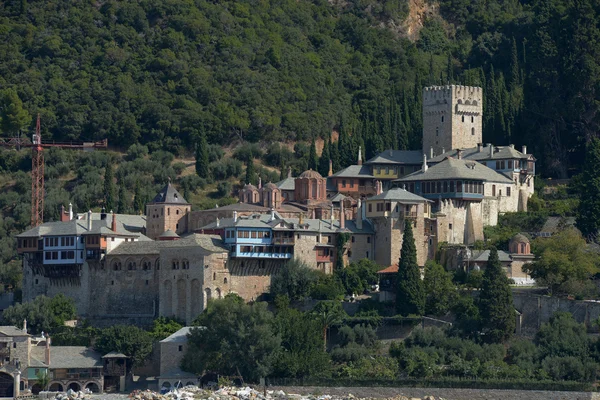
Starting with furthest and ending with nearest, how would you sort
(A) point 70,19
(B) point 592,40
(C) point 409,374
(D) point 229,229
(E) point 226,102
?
1. (A) point 70,19
2. (E) point 226,102
3. (B) point 592,40
4. (D) point 229,229
5. (C) point 409,374

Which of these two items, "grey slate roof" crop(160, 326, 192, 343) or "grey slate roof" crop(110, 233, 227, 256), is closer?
"grey slate roof" crop(160, 326, 192, 343)

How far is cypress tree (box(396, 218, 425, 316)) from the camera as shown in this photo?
91812mm

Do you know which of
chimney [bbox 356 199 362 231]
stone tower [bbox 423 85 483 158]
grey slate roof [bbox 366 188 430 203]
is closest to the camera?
grey slate roof [bbox 366 188 430 203]

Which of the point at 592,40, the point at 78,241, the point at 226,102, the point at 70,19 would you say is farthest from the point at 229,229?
the point at 70,19

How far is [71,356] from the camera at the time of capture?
9375cm

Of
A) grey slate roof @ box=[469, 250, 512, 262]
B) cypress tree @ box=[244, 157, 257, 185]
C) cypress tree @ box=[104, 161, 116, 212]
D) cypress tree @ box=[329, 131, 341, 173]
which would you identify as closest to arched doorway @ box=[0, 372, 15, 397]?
cypress tree @ box=[104, 161, 116, 212]

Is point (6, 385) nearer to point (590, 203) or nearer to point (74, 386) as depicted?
point (74, 386)

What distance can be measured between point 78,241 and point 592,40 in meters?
33.4

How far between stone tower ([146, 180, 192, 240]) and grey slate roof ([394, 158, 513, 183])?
12812 mm

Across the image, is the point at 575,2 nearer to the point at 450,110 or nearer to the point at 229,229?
the point at 450,110

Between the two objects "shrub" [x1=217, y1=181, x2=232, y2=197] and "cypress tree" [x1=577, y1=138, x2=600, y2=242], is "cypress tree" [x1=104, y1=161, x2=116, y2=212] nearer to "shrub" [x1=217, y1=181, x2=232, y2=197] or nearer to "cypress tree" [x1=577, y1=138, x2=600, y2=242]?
"shrub" [x1=217, y1=181, x2=232, y2=197]

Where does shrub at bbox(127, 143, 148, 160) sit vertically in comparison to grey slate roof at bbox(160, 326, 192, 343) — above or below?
above

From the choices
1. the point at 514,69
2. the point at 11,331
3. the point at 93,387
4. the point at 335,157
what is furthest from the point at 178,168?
the point at 93,387

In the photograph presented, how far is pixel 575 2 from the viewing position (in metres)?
112
